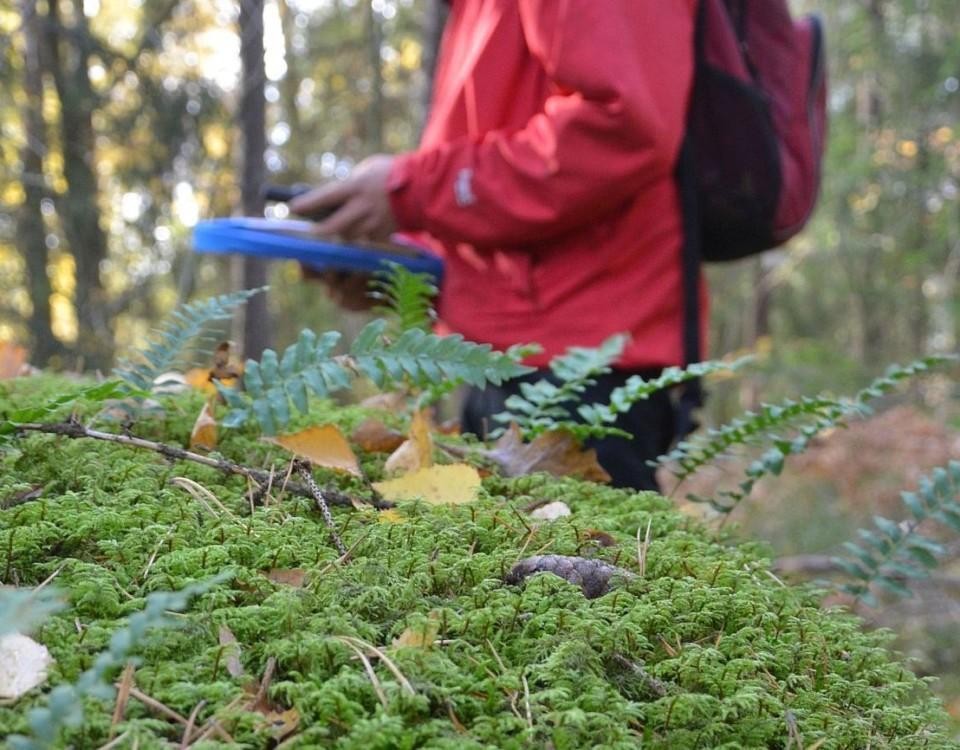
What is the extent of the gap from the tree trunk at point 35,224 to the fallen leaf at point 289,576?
11059 millimetres

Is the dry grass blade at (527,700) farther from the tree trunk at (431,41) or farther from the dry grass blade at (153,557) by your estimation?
the tree trunk at (431,41)

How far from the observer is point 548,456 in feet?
5.65

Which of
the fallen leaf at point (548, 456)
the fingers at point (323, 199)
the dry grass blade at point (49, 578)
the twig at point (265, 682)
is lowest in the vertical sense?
the fallen leaf at point (548, 456)

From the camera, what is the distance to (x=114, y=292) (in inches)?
519

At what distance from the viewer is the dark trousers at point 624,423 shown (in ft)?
7.94

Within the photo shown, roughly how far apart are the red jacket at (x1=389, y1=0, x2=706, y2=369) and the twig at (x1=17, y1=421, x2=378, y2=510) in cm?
133

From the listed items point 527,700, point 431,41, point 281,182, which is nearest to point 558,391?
point 527,700

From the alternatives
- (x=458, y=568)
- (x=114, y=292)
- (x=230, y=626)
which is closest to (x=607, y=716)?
(x=458, y=568)

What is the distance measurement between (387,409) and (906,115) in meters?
9.57

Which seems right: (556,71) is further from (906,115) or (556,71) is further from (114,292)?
(114,292)

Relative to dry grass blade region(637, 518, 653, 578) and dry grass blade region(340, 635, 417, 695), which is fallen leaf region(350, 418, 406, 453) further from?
dry grass blade region(340, 635, 417, 695)

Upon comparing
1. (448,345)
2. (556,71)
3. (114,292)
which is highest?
(556,71)

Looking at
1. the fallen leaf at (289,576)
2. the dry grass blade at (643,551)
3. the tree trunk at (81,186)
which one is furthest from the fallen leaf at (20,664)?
the tree trunk at (81,186)

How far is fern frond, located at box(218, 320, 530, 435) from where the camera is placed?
140 centimetres
